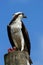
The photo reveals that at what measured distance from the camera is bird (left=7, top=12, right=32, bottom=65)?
1112 centimetres

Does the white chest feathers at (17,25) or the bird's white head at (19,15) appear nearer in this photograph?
the white chest feathers at (17,25)

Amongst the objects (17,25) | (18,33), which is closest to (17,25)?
(17,25)

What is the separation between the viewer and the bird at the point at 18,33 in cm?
1112

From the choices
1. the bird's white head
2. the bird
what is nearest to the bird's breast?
the bird

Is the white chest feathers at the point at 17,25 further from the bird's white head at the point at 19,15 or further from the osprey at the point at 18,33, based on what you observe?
the bird's white head at the point at 19,15

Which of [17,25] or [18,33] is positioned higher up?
[17,25]

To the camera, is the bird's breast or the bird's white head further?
the bird's white head

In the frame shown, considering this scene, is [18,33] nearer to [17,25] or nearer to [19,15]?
[17,25]

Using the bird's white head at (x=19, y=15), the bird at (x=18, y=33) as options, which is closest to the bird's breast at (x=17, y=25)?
the bird at (x=18, y=33)

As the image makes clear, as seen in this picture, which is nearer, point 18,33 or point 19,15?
point 18,33

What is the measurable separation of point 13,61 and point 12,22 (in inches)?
59.2

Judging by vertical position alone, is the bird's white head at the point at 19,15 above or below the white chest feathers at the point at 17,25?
above

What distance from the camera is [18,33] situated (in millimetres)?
11125

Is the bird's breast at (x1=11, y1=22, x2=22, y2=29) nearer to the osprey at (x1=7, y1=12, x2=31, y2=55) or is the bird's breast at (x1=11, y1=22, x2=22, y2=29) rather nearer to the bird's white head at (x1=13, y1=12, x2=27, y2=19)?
the osprey at (x1=7, y1=12, x2=31, y2=55)
